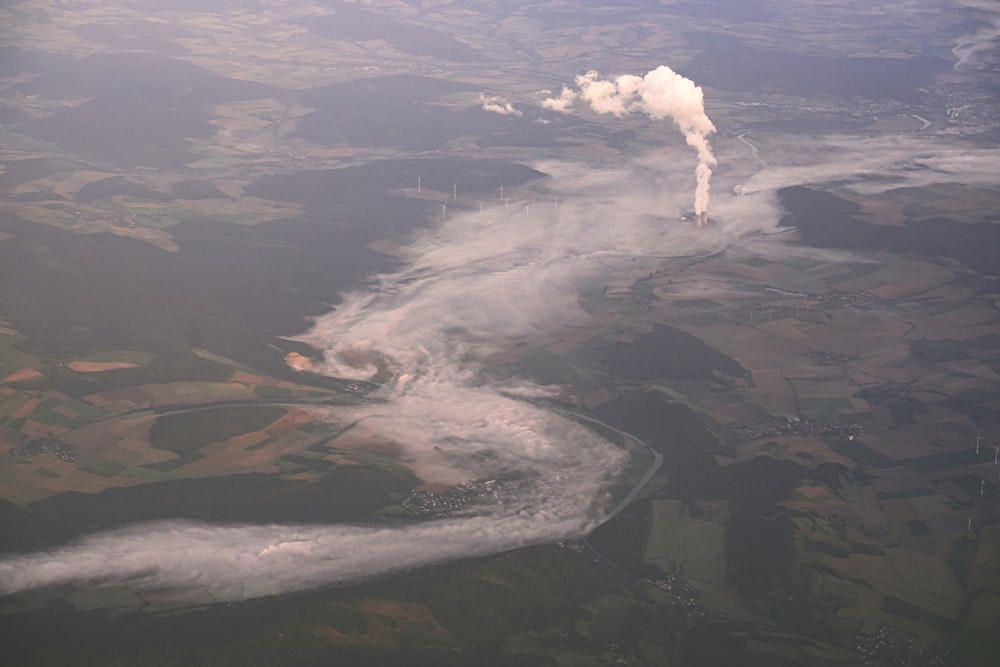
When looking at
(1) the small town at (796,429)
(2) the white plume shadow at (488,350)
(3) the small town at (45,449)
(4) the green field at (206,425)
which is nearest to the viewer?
(2) the white plume shadow at (488,350)

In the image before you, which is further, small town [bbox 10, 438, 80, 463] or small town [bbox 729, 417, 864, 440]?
small town [bbox 729, 417, 864, 440]

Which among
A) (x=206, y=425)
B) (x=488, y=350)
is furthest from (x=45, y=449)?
(x=488, y=350)

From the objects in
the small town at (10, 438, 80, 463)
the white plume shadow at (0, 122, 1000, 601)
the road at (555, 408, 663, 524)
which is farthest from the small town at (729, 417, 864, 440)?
the small town at (10, 438, 80, 463)

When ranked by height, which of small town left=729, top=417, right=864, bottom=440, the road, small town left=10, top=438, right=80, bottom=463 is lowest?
the road

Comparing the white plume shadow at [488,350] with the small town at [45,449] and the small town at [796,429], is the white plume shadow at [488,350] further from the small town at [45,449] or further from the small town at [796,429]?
the small town at [796,429]

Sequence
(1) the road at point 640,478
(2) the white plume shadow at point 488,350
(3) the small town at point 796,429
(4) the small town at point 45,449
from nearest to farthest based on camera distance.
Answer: (2) the white plume shadow at point 488,350 → (1) the road at point 640,478 → (4) the small town at point 45,449 → (3) the small town at point 796,429

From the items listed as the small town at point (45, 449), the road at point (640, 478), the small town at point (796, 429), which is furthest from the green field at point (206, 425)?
the small town at point (796, 429)

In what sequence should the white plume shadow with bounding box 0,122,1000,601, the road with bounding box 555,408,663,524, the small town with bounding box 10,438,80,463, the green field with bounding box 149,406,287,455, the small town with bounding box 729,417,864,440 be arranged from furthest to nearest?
the small town with bounding box 729,417,864,440 < the green field with bounding box 149,406,287,455 < the small town with bounding box 10,438,80,463 < the road with bounding box 555,408,663,524 < the white plume shadow with bounding box 0,122,1000,601

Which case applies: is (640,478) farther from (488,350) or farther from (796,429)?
(488,350)

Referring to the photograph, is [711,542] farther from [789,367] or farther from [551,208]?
[551,208]

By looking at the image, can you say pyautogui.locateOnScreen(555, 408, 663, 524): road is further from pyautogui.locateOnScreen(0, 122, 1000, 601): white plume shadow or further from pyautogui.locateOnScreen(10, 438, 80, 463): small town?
pyautogui.locateOnScreen(10, 438, 80, 463): small town

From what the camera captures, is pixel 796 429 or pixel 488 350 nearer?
pixel 796 429

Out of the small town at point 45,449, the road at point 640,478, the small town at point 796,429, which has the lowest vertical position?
the road at point 640,478
